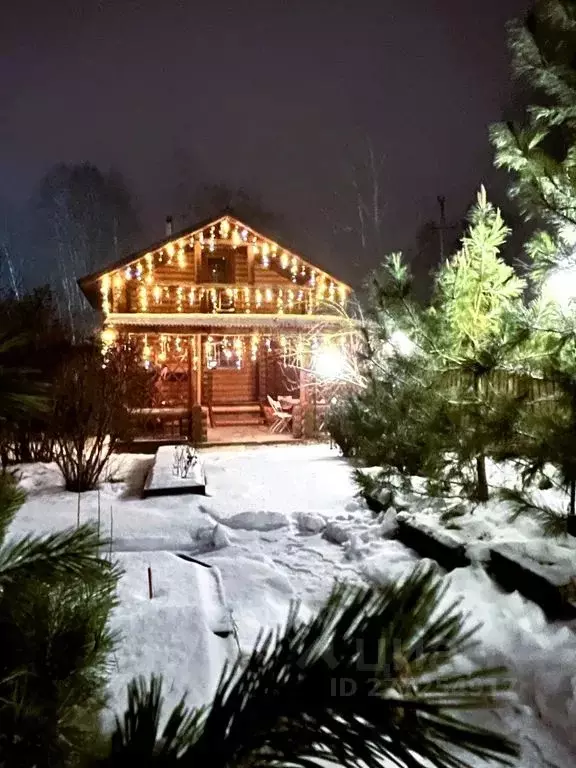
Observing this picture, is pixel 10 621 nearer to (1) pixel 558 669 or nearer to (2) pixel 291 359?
(1) pixel 558 669

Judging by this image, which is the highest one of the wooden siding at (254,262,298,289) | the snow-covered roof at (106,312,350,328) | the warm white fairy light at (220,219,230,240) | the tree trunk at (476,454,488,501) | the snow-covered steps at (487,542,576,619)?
the warm white fairy light at (220,219,230,240)

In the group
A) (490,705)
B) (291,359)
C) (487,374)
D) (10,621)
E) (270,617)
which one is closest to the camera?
(490,705)

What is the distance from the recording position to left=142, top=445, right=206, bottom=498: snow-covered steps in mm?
9586

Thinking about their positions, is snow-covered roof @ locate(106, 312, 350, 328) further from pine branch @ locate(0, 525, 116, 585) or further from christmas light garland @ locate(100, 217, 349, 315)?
pine branch @ locate(0, 525, 116, 585)

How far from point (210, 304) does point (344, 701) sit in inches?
723

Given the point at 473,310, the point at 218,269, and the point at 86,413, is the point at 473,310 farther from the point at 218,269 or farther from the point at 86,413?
the point at 218,269

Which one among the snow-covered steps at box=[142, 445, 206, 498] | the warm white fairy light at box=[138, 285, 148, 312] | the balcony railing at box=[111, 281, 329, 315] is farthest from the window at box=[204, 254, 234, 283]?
the snow-covered steps at box=[142, 445, 206, 498]

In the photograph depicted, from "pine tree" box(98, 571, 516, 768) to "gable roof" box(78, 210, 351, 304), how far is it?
17.6 meters

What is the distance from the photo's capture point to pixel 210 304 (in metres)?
18.7

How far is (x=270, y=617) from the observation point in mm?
5086

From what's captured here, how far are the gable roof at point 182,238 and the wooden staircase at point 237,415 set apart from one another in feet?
18.2

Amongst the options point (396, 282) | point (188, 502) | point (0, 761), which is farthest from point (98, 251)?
point (0, 761)

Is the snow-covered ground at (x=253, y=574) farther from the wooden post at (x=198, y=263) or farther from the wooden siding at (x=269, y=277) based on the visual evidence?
the wooden siding at (x=269, y=277)

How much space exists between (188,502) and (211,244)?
446 inches
